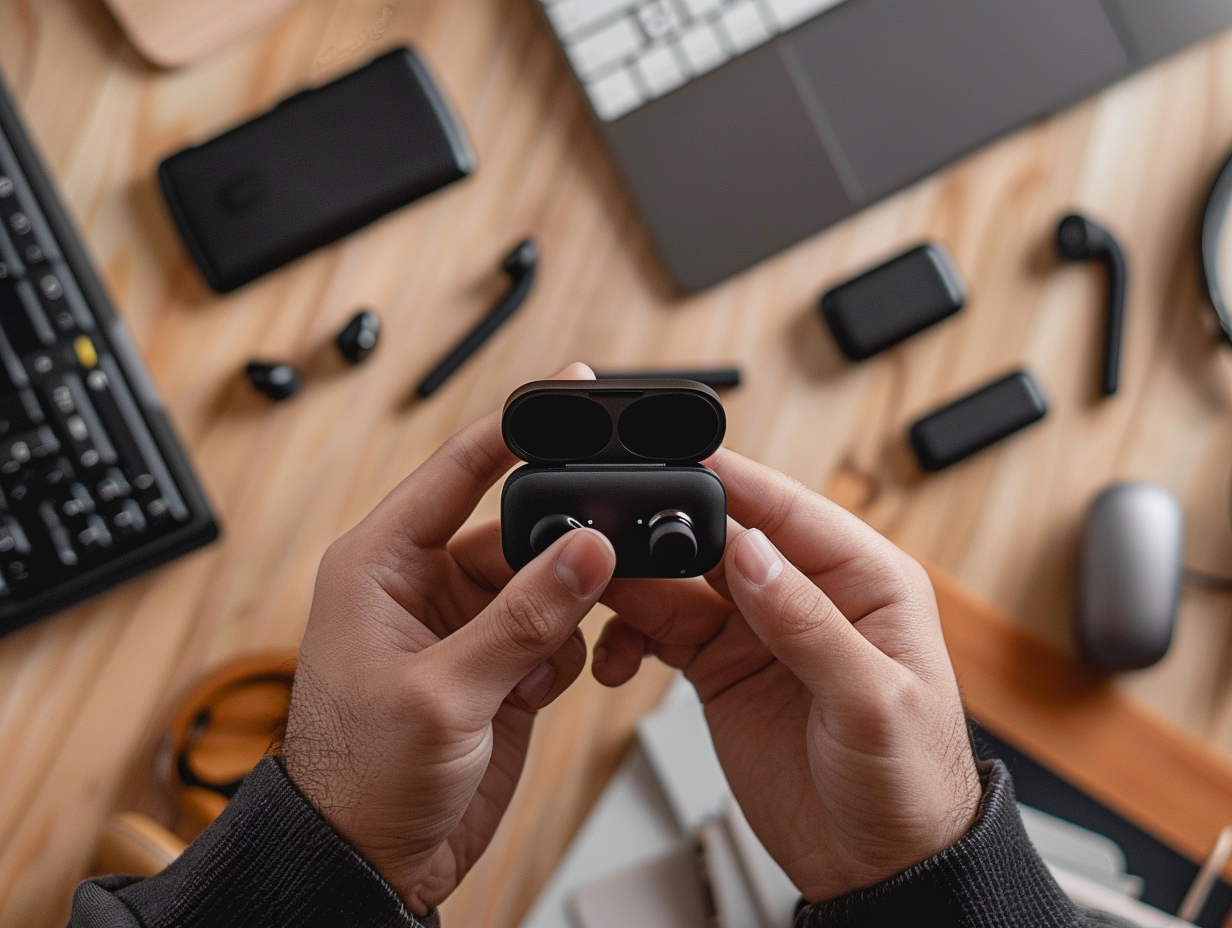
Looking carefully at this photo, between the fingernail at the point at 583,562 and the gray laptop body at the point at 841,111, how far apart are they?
0.41 meters

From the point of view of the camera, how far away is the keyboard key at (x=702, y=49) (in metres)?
0.88

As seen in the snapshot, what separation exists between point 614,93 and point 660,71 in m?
0.04

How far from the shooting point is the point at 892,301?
90 centimetres

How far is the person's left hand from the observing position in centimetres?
57

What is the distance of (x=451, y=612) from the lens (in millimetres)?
737

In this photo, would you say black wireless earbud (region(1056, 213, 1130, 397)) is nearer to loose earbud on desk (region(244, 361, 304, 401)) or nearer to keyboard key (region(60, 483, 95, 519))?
loose earbud on desk (region(244, 361, 304, 401))

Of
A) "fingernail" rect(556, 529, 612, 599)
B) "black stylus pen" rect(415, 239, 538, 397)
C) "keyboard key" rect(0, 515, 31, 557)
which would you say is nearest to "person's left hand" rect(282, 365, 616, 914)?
"fingernail" rect(556, 529, 612, 599)

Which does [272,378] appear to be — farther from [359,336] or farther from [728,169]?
[728,169]

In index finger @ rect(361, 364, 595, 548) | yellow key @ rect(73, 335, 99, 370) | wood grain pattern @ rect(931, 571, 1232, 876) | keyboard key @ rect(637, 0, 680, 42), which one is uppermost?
keyboard key @ rect(637, 0, 680, 42)

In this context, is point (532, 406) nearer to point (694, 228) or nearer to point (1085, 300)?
point (694, 228)

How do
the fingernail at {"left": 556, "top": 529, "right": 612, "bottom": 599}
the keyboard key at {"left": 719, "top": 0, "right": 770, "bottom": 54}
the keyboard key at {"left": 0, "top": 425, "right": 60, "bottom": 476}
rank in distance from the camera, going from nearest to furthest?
the fingernail at {"left": 556, "top": 529, "right": 612, "bottom": 599} < the keyboard key at {"left": 0, "top": 425, "right": 60, "bottom": 476} < the keyboard key at {"left": 719, "top": 0, "right": 770, "bottom": 54}

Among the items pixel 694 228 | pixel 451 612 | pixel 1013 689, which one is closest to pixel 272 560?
pixel 451 612

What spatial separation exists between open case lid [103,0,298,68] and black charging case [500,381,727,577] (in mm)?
524

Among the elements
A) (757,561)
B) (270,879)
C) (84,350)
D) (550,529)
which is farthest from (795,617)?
(84,350)
